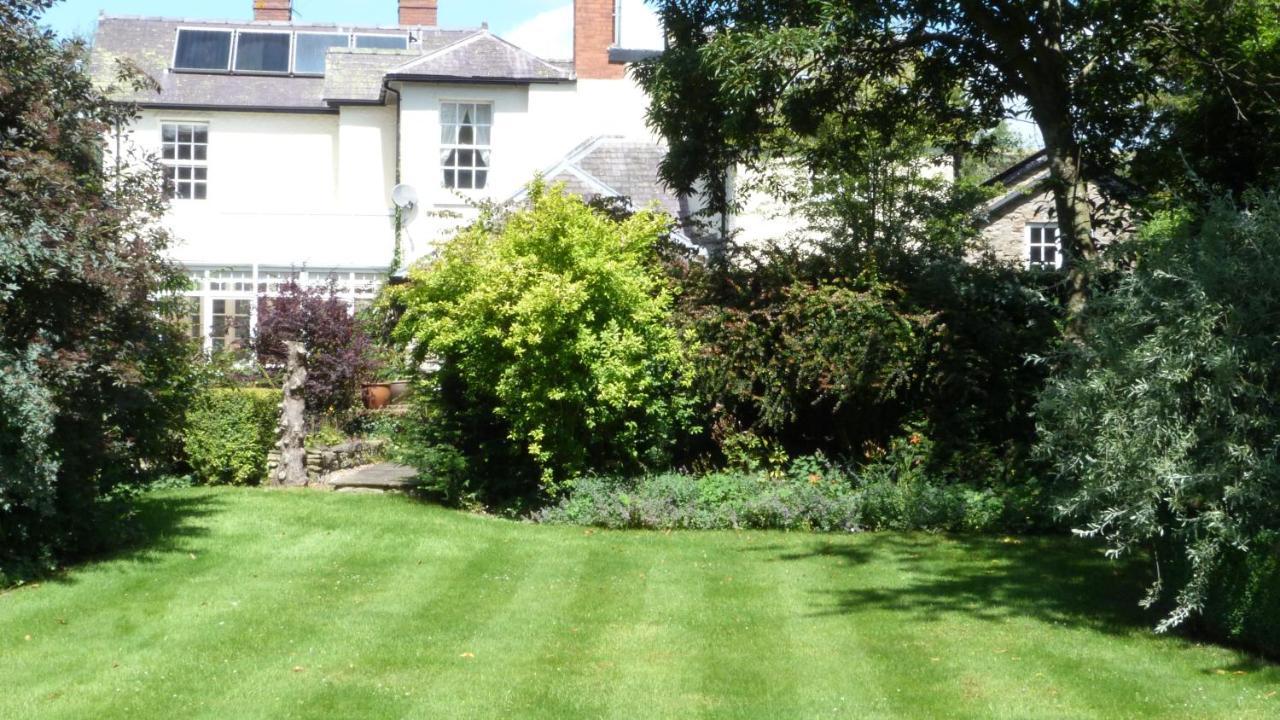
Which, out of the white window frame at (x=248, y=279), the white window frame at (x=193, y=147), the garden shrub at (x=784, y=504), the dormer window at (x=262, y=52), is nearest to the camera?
the garden shrub at (x=784, y=504)

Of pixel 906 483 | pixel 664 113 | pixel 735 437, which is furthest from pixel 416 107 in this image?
pixel 906 483

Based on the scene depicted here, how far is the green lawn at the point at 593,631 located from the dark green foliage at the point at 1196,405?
2.79 ft

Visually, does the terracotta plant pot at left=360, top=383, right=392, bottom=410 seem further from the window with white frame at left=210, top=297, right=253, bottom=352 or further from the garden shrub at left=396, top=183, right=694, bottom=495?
the garden shrub at left=396, top=183, right=694, bottom=495

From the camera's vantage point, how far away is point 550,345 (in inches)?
514

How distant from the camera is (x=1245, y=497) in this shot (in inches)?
301

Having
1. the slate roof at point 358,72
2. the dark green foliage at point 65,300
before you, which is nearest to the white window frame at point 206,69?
the slate roof at point 358,72

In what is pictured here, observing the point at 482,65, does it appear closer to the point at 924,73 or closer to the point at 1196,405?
the point at 924,73

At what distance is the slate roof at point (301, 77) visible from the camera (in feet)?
86.7

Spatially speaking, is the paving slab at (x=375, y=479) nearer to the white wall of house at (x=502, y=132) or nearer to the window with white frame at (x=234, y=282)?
the window with white frame at (x=234, y=282)

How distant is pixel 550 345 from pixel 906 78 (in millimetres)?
5871

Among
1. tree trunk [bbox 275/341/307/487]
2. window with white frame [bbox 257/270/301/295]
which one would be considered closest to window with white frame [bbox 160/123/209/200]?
window with white frame [bbox 257/270/301/295]

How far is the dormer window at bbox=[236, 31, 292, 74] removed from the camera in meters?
30.1

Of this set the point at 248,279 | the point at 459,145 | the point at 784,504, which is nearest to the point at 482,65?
the point at 459,145

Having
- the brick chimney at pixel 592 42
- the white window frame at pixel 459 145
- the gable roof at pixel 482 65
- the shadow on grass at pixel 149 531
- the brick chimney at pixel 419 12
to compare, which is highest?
the brick chimney at pixel 419 12
